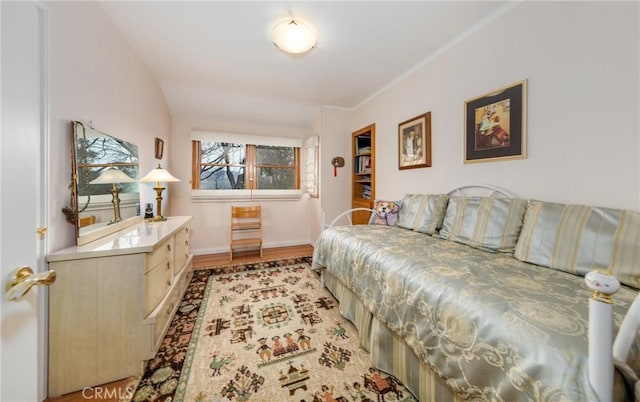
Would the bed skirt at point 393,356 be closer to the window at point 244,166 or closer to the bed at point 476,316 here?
the bed at point 476,316

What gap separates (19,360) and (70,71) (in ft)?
5.34

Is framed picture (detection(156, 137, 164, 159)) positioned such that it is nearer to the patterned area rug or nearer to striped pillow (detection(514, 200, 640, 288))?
the patterned area rug

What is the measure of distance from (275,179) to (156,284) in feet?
9.19

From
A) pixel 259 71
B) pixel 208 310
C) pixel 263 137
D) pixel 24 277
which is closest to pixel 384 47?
pixel 259 71

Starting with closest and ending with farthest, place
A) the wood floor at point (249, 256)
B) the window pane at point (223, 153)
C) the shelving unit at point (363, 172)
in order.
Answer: the wood floor at point (249, 256) < the shelving unit at point (363, 172) < the window pane at point (223, 153)

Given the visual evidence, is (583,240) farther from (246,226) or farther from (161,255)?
(246,226)

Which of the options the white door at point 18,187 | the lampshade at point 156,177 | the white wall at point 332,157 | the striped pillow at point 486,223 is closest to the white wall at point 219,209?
the white wall at point 332,157

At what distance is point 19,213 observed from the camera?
52 centimetres

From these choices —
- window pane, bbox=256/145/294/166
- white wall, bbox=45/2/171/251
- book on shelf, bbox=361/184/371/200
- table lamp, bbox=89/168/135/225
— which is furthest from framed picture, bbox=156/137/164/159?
book on shelf, bbox=361/184/371/200

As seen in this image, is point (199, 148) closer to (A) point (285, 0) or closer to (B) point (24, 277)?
(A) point (285, 0)

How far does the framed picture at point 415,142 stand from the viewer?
234 cm

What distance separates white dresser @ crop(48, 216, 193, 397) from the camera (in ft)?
3.83

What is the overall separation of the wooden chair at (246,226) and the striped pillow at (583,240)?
3133mm

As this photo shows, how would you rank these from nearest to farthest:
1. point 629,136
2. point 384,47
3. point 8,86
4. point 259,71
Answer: point 8,86, point 629,136, point 384,47, point 259,71
